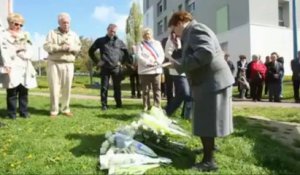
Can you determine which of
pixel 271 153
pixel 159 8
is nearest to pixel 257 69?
pixel 271 153

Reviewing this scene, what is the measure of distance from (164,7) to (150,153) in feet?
160

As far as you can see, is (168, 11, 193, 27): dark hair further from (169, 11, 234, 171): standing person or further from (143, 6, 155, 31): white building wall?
(143, 6, 155, 31): white building wall

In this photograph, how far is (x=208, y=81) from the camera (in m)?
5.37

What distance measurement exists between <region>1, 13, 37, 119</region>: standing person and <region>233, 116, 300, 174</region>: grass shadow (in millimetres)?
4198

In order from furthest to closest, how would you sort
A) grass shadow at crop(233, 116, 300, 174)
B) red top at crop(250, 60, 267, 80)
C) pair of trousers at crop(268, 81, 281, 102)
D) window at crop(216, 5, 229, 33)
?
window at crop(216, 5, 229, 33), red top at crop(250, 60, 267, 80), pair of trousers at crop(268, 81, 281, 102), grass shadow at crop(233, 116, 300, 174)

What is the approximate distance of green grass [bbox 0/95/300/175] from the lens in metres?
5.59

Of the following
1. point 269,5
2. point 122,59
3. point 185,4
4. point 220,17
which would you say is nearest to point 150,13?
point 185,4

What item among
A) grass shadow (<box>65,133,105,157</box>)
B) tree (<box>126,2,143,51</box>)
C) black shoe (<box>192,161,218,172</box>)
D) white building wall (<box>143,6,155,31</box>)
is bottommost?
black shoe (<box>192,161,218,172</box>)

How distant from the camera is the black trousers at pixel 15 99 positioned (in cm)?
875

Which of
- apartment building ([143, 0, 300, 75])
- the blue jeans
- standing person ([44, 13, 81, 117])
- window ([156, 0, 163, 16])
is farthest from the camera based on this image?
window ([156, 0, 163, 16])

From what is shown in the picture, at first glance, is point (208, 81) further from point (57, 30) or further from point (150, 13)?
point (150, 13)

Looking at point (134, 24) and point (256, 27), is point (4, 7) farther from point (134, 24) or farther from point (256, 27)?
point (134, 24)

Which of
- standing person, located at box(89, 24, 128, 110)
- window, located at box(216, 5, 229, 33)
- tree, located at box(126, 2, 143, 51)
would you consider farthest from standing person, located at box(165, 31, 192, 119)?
tree, located at box(126, 2, 143, 51)

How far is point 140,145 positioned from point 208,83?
119 centimetres
